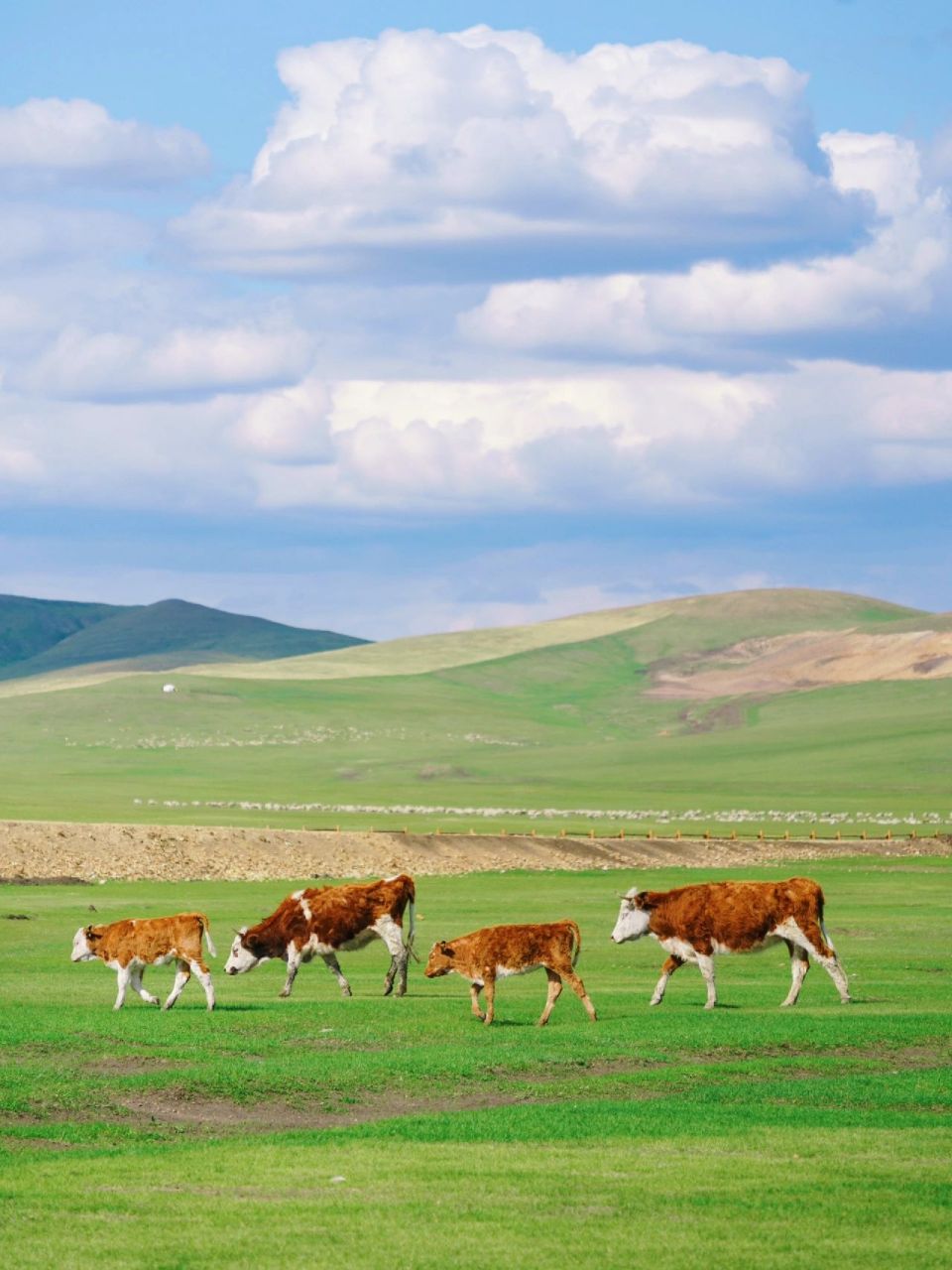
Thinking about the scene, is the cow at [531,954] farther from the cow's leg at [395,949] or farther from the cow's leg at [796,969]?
the cow's leg at [796,969]

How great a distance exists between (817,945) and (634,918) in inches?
119

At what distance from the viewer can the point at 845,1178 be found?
16.5m

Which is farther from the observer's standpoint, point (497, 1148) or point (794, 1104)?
point (794, 1104)

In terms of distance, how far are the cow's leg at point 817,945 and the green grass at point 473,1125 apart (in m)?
0.59

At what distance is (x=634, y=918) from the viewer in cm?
3084

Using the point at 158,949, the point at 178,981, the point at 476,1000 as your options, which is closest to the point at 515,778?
the point at 158,949

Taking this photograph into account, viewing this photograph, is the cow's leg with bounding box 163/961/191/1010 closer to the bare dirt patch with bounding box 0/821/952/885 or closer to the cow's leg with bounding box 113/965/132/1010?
the cow's leg with bounding box 113/965/132/1010

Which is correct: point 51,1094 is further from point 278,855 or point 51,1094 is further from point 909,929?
point 278,855

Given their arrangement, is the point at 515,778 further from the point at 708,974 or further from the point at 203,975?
the point at 203,975

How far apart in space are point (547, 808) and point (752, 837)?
37.8 metres

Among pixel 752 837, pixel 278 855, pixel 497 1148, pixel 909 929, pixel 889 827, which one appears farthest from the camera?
pixel 889 827

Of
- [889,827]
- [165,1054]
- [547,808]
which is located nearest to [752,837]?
[889,827]

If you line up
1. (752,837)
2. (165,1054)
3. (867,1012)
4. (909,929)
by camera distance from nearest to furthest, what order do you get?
(165,1054) < (867,1012) < (909,929) < (752,837)

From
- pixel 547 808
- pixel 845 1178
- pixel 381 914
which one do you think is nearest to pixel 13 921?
pixel 381 914
